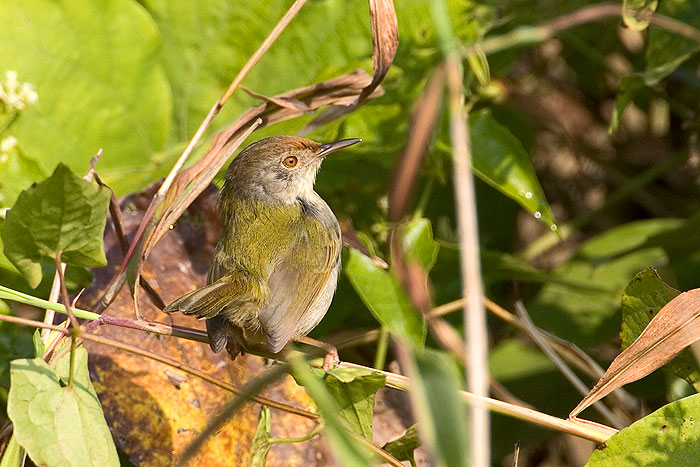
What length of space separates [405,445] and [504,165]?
3.69 feet

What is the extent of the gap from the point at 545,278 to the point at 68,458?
6.70 ft

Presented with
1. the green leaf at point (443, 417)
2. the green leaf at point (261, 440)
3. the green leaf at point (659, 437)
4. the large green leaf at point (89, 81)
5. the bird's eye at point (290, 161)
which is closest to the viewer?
the green leaf at point (443, 417)

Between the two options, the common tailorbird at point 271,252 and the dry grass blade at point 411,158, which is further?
the common tailorbird at point 271,252

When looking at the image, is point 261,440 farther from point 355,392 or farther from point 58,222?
point 58,222

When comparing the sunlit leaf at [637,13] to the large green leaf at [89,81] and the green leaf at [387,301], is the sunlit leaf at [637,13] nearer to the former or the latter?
the green leaf at [387,301]

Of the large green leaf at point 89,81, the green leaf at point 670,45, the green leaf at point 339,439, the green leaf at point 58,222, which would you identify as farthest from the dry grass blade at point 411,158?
the large green leaf at point 89,81

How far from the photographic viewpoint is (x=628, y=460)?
6.72ft

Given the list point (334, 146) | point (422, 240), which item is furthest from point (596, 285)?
point (334, 146)

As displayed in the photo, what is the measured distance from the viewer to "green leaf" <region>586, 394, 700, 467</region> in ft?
6.66

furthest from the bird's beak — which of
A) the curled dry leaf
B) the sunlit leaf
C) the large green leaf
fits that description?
the sunlit leaf

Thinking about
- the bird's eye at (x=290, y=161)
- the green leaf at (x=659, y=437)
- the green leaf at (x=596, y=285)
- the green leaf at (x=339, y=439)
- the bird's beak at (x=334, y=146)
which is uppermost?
the green leaf at (x=339, y=439)

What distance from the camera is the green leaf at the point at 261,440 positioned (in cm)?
214

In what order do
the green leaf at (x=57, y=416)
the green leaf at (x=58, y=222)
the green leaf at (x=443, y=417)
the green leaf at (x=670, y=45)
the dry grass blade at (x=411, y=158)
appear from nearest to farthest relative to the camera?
the green leaf at (x=443, y=417) < the dry grass blade at (x=411, y=158) < the green leaf at (x=57, y=416) < the green leaf at (x=58, y=222) < the green leaf at (x=670, y=45)

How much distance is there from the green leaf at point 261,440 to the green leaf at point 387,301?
49 cm
